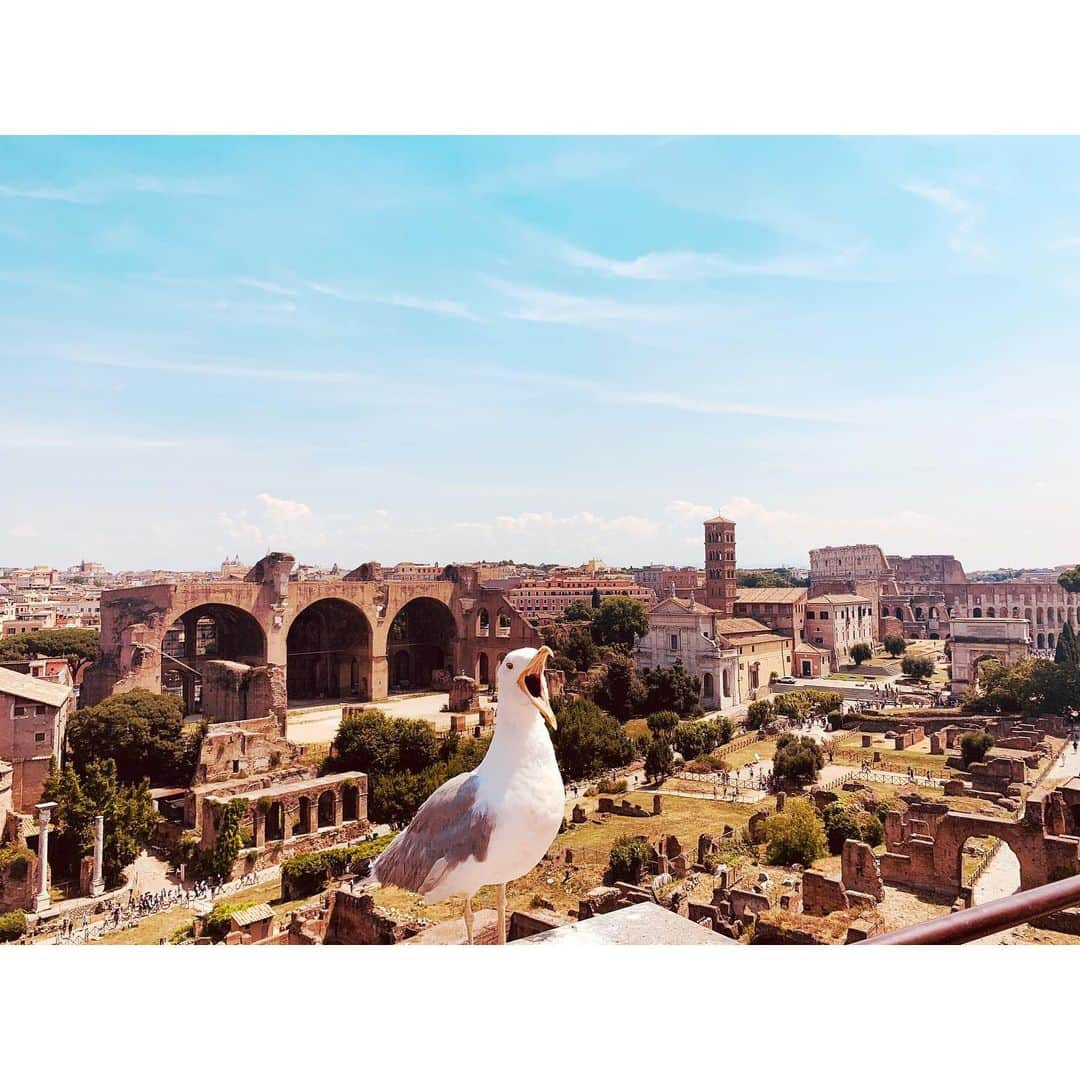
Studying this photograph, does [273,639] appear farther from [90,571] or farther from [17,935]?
[90,571]

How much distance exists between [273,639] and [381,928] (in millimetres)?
10602

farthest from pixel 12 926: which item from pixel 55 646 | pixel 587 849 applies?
pixel 55 646

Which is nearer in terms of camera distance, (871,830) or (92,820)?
(92,820)

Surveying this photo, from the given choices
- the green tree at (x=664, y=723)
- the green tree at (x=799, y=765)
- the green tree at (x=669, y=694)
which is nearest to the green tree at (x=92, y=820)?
the green tree at (x=664, y=723)

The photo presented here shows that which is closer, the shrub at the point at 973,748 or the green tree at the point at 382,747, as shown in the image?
the green tree at the point at 382,747

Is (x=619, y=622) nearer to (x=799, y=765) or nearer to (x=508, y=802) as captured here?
(x=799, y=765)

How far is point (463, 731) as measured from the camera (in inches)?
469

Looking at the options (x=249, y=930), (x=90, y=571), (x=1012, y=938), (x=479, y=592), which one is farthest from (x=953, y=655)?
(x=90, y=571)

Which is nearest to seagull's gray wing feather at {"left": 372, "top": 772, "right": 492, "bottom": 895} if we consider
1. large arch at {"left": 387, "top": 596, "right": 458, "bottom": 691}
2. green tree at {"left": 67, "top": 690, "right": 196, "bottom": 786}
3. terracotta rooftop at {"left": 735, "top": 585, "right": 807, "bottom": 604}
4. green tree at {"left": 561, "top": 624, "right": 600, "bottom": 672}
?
green tree at {"left": 67, "top": 690, "right": 196, "bottom": 786}

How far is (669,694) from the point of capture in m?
14.5

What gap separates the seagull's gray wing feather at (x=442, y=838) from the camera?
177cm

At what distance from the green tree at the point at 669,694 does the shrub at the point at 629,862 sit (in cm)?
710

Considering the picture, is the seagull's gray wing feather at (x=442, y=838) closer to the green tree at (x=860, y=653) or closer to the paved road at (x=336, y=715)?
the paved road at (x=336, y=715)

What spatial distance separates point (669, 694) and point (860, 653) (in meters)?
9.41
